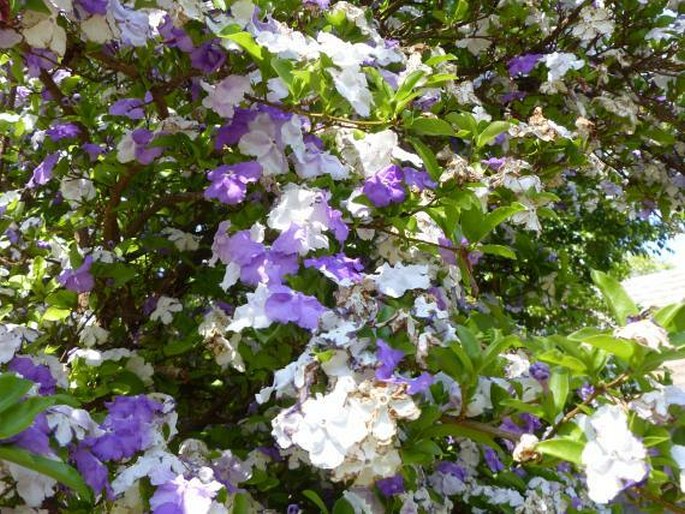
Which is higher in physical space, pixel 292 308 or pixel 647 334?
pixel 647 334

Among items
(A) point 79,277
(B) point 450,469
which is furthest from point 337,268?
(B) point 450,469

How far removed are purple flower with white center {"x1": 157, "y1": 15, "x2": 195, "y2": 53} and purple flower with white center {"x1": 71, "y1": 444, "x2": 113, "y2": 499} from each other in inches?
29.1

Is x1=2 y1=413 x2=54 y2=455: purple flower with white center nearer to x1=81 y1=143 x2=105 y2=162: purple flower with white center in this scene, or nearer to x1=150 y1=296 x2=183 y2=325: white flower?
x1=150 y1=296 x2=183 y2=325: white flower

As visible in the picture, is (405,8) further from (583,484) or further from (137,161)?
(583,484)

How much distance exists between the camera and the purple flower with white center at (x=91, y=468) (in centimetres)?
125

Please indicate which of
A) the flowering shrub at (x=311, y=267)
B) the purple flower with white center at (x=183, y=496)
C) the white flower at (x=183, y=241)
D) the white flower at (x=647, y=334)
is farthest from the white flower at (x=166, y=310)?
the white flower at (x=647, y=334)

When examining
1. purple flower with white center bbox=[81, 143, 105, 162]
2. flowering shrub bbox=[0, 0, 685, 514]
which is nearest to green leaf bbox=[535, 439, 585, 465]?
flowering shrub bbox=[0, 0, 685, 514]

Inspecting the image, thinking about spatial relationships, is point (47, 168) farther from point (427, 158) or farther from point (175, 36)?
point (427, 158)

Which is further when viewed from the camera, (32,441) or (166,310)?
(166,310)

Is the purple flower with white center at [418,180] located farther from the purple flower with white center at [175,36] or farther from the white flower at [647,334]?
the white flower at [647,334]

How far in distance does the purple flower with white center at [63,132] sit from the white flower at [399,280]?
990 millimetres

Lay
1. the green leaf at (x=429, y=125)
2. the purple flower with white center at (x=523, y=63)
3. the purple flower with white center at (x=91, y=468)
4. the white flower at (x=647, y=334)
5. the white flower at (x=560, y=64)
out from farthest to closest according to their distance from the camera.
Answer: the purple flower with white center at (x=523, y=63) → the white flower at (x=560, y=64) → the green leaf at (x=429, y=125) → the purple flower with white center at (x=91, y=468) → the white flower at (x=647, y=334)

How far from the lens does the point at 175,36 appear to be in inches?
58.0

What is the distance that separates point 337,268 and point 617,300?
463mm
